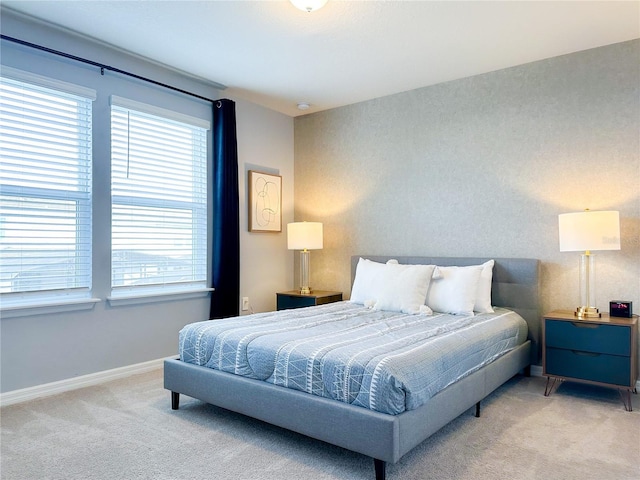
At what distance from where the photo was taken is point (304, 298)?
4500 mm

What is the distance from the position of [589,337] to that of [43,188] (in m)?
3.91

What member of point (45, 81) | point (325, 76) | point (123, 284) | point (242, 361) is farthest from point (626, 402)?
point (45, 81)

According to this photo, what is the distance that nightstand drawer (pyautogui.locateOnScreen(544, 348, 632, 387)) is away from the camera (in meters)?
2.94

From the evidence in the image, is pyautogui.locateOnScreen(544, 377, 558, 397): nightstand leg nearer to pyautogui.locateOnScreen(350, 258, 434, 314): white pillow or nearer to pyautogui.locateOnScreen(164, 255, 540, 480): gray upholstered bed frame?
pyautogui.locateOnScreen(164, 255, 540, 480): gray upholstered bed frame

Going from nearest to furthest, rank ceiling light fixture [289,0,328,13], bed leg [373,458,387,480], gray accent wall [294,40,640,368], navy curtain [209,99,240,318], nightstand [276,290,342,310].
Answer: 1. bed leg [373,458,387,480]
2. ceiling light fixture [289,0,328,13]
3. gray accent wall [294,40,640,368]
4. navy curtain [209,99,240,318]
5. nightstand [276,290,342,310]

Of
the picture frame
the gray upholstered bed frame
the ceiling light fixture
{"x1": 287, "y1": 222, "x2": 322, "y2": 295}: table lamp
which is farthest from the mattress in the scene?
the ceiling light fixture

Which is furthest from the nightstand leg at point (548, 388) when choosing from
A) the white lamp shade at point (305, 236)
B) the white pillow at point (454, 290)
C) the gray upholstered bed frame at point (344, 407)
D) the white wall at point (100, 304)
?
the white wall at point (100, 304)

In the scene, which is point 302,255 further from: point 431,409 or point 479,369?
point 431,409

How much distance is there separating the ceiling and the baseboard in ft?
8.26

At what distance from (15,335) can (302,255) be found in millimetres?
2745

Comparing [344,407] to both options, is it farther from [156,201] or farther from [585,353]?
[156,201]

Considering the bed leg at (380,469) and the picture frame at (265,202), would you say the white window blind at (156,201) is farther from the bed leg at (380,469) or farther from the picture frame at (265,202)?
the bed leg at (380,469)

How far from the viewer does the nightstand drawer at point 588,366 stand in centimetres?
294

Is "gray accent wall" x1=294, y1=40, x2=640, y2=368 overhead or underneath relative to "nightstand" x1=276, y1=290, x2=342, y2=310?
overhead
